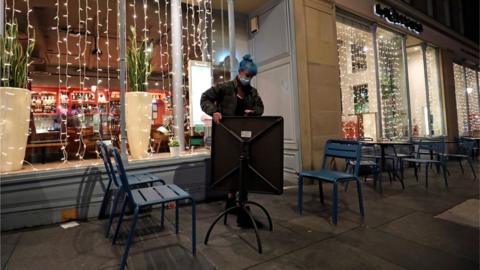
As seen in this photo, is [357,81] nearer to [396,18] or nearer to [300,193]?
[396,18]

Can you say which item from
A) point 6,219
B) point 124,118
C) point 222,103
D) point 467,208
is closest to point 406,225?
point 467,208

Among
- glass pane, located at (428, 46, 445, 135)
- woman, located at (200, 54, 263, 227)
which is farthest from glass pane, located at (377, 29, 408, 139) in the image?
woman, located at (200, 54, 263, 227)

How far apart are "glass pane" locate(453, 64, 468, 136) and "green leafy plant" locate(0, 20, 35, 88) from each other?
11.0 metres

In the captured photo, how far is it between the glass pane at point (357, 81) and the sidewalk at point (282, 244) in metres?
2.90

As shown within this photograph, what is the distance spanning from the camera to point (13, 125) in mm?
2439

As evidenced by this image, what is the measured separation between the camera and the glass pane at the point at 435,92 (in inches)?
296

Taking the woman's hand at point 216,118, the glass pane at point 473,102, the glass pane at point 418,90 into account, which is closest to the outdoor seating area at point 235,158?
the woman's hand at point 216,118

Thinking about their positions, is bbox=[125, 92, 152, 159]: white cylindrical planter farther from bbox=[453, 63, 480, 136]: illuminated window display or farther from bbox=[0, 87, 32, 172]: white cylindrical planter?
bbox=[453, 63, 480, 136]: illuminated window display

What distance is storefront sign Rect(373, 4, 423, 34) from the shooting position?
574 cm

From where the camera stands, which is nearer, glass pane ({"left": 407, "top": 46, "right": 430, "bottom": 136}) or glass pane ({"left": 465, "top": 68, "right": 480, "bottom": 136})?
glass pane ({"left": 407, "top": 46, "right": 430, "bottom": 136})

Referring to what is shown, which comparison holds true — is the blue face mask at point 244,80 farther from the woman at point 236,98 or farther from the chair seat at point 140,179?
the chair seat at point 140,179

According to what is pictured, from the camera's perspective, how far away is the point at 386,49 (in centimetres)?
620

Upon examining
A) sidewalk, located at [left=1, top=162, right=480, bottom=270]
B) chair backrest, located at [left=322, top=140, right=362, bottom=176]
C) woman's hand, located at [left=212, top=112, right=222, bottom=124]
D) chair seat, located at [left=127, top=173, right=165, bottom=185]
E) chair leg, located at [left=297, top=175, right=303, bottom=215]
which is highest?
woman's hand, located at [left=212, top=112, right=222, bottom=124]

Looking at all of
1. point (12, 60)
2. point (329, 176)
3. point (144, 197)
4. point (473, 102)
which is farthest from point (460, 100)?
point (12, 60)
